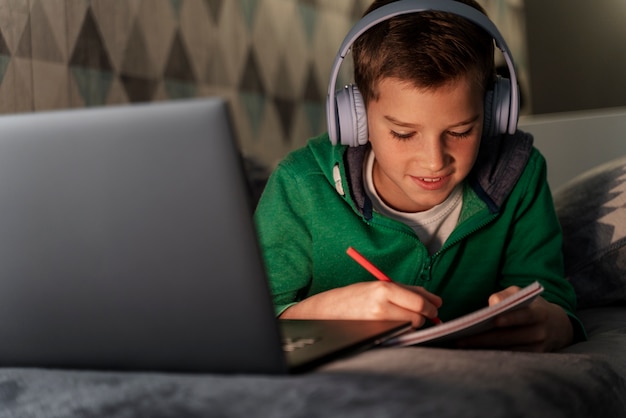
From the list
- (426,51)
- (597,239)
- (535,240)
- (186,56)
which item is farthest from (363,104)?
(186,56)

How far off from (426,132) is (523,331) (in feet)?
1.01

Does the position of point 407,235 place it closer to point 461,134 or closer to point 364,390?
point 461,134

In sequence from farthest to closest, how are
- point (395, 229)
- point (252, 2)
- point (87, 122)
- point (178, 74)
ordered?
point (252, 2)
point (178, 74)
point (395, 229)
point (87, 122)

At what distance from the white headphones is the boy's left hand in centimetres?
29

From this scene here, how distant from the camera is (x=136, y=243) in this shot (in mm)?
576

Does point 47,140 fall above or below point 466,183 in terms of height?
above

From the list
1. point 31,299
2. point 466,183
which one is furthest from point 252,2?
point 31,299

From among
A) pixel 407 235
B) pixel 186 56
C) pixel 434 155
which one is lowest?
pixel 407 235

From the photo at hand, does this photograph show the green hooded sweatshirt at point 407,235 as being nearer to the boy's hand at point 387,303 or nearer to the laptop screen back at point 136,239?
the boy's hand at point 387,303

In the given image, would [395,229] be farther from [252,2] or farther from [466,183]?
[252,2]

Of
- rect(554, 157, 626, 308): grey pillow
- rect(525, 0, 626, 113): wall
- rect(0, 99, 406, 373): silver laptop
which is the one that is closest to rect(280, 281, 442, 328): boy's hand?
rect(0, 99, 406, 373): silver laptop

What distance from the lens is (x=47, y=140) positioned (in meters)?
0.58

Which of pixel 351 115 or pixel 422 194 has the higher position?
pixel 351 115

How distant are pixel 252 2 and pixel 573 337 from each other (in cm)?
161
